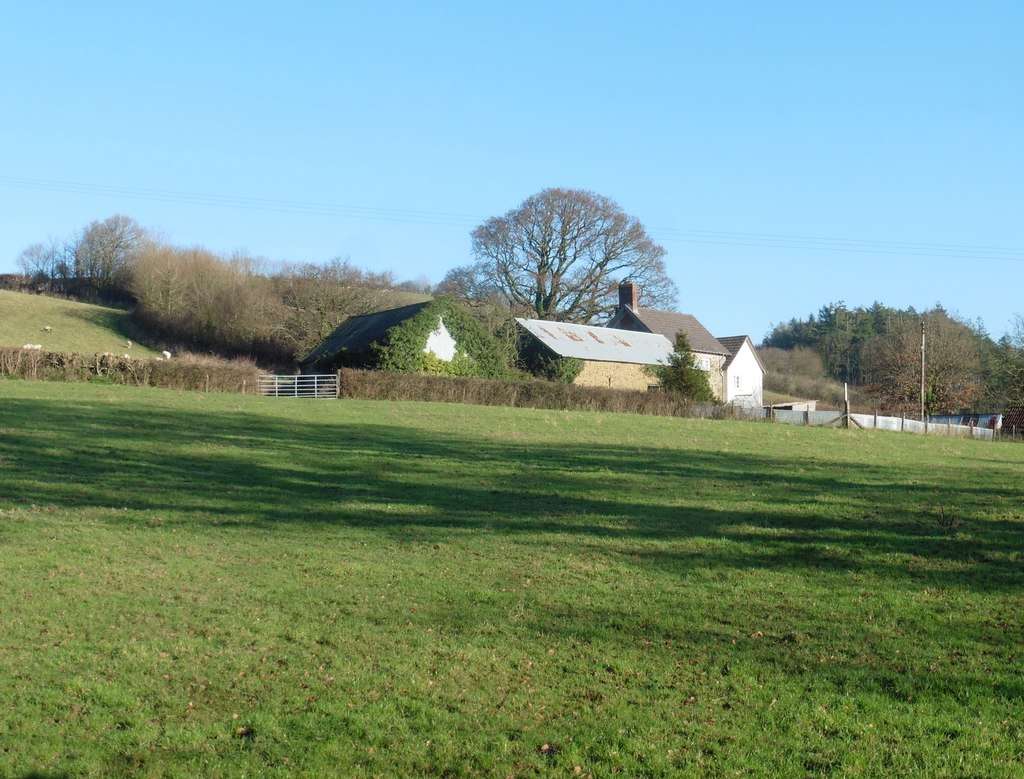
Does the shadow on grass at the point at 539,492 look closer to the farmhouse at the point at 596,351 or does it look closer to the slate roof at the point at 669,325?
the farmhouse at the point at 596,351

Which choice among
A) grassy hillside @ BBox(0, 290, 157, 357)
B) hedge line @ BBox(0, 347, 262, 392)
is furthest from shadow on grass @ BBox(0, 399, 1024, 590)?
grassy hillside @ BBox(0, 290, 157, 357)

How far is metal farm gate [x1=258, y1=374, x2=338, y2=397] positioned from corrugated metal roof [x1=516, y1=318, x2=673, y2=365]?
19.3 m

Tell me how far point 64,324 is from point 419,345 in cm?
3280

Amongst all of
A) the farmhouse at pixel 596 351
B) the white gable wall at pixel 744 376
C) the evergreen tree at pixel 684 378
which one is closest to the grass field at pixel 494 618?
the evergreen tree at pixel 684 378

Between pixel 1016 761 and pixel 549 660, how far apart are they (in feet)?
11.7

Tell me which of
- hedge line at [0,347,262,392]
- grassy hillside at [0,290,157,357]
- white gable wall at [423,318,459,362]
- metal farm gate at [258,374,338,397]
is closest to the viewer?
hedge line at [0,347,262,392]

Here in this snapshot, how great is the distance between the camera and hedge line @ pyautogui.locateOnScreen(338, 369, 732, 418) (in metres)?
36.7

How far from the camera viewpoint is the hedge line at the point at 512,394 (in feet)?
120

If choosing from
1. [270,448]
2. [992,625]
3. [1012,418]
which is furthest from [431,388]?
[1012,418]

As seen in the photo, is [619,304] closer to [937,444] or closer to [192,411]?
[937,444]

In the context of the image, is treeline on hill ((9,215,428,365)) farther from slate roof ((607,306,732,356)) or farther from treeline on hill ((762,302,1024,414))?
treeline on hill ((762,302,1024,414))

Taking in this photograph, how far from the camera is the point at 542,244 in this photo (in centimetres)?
6894

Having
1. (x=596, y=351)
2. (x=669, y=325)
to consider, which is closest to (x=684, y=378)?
(x=596, y=351)

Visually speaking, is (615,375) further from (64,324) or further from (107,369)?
(64,324)
